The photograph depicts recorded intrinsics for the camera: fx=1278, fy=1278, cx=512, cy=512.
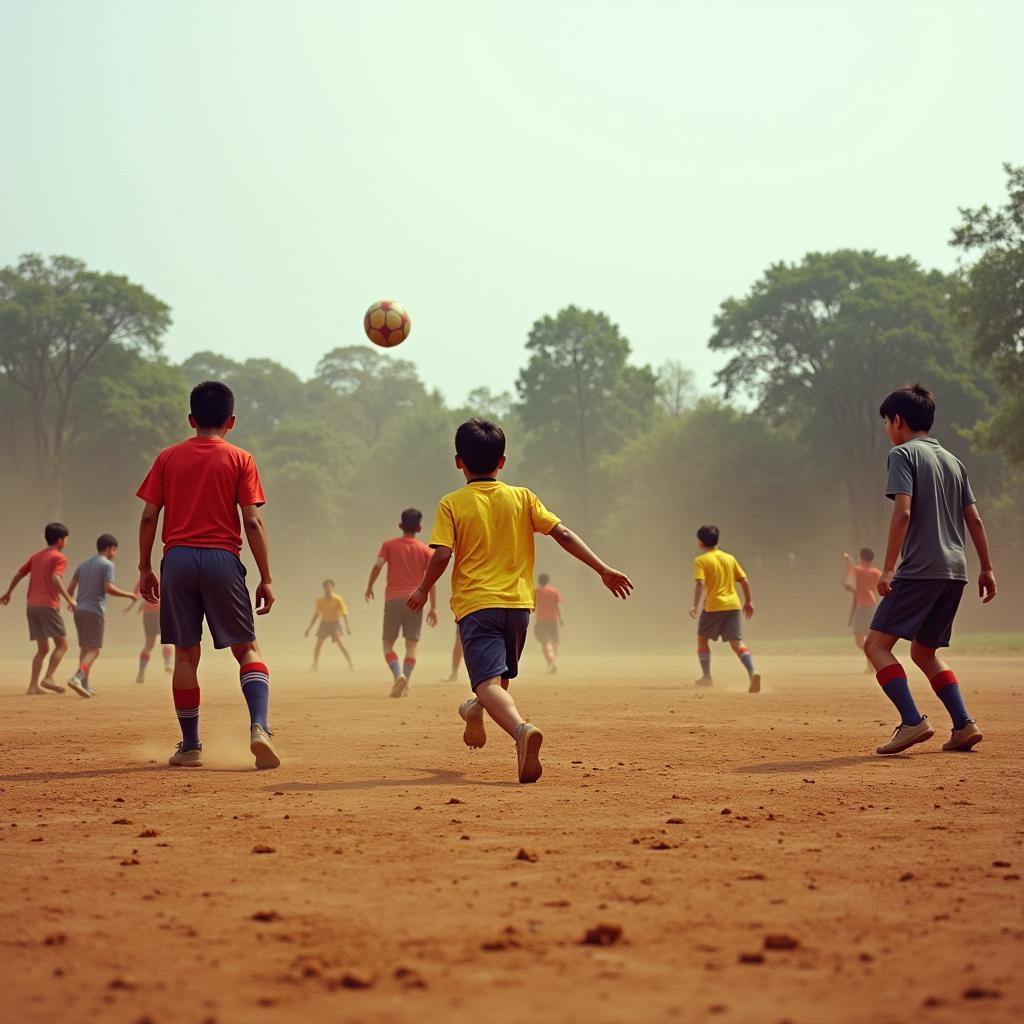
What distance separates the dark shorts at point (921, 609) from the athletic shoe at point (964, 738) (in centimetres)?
57

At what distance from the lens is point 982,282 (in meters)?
36.4

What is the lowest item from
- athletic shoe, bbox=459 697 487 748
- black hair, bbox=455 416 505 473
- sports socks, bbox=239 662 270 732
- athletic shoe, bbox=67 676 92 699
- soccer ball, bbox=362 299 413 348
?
athletic shoe, bbox=67 676 92 699

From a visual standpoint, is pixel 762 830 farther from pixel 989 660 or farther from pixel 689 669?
pixel 989 660

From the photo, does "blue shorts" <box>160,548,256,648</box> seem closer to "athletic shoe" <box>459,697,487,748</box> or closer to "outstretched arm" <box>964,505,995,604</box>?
"athletic shoe" <box>459,697,487,748</box>

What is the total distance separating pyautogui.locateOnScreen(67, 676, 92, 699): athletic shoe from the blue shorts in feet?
28.2

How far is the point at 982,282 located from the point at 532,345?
35247 millimetres

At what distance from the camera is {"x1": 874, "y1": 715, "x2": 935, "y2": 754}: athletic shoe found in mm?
8008

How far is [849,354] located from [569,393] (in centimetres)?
1718

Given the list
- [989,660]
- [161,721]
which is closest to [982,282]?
[989,660]

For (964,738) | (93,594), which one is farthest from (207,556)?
(93,594)

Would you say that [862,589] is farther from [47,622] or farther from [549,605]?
[47,622]

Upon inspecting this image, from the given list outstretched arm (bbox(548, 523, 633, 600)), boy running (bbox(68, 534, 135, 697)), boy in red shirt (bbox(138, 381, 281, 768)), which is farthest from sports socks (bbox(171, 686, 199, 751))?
boy running (bbox(68, 534, 135, 697))

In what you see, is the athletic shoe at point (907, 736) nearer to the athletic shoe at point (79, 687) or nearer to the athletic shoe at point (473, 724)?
the athletic shoe at point (473, 724)

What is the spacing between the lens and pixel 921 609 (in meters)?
8.12
